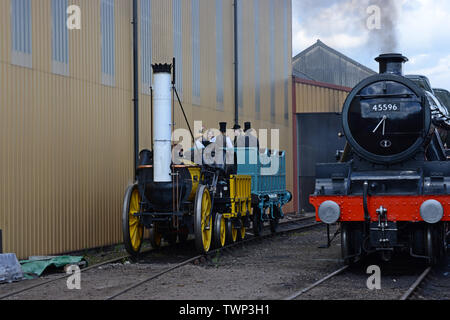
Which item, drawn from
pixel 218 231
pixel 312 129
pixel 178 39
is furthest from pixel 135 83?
pixel 312 129

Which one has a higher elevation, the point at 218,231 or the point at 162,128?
the point at 162,128

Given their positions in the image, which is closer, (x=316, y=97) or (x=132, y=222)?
(x=132, y=222)

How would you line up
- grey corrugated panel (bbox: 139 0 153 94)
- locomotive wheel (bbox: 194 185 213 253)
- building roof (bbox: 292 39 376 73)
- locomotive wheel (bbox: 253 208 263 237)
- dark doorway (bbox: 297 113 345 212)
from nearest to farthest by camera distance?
locomotive wheel (bbox: 194 185 213 253) → grey corrugated panel (bbox: 139 0 153 94) → locomotive wheel (bbox: 253 208 263 237) → dark doorway (bbox: 297 113 345 212) → building roof (bbox: 292 39 376 73)

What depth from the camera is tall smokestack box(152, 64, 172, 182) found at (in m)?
11.6

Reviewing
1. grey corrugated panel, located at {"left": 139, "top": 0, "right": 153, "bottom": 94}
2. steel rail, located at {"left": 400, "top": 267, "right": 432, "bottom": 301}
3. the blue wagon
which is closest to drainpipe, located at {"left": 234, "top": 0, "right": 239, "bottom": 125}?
the blue wagon

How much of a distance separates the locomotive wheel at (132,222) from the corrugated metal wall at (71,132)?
135cm

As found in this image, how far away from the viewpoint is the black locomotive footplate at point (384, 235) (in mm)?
9547

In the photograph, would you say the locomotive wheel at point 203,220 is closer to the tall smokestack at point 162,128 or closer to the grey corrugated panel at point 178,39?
the tall smokestack at point 162,128

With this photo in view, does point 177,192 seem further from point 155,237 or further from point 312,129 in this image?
point 312,129

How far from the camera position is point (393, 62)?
1067 cm

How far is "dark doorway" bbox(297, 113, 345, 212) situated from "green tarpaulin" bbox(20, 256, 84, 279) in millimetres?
16987

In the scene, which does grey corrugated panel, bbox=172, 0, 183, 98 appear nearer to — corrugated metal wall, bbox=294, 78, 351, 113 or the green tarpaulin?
the green tarpaulin

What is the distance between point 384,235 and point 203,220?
3.61 meters

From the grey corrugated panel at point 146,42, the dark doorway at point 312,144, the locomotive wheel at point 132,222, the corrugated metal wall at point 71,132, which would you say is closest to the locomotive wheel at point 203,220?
the locomotive wheel at point 132,222
